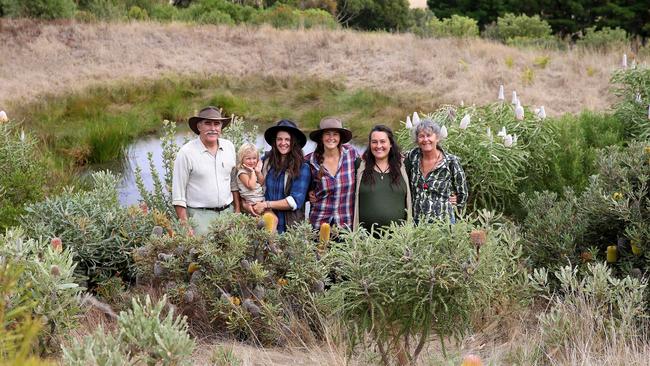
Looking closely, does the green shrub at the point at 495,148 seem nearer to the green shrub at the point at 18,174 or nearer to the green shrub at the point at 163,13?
the green shrub at the point at 18,174

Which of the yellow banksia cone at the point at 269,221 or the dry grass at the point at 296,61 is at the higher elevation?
the dry grass at the point at 296,61

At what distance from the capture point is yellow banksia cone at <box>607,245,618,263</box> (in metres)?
4.14

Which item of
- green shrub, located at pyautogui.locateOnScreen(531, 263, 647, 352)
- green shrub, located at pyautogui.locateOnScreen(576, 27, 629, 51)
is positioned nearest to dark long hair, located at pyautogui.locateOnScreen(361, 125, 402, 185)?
green shrub, located at pyautogui.locateOnScreen(531, 263, 647, 352)

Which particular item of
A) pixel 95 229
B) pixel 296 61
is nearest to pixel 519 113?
pixel 95 229

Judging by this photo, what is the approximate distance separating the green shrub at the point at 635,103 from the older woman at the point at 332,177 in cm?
337

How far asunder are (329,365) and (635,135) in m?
5.10

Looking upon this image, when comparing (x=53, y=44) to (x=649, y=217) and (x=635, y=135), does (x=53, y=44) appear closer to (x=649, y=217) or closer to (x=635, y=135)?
(x=635, y=135)

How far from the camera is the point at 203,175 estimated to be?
4941 mm

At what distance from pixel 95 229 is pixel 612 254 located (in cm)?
300

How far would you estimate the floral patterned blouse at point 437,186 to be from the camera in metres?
4.71

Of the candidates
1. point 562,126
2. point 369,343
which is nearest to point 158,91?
point 562,126

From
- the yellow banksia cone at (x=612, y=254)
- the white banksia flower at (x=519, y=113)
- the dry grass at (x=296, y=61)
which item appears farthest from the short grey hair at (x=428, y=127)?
the dry grass at (x=296, y=61)

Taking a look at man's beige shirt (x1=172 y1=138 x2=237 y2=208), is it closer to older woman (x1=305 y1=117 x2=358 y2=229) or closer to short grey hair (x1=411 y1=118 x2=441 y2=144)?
older woman (x1=305 y1=117 x2=358 y2=229)

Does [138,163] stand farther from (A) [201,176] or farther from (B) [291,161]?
(B) [291,161]
